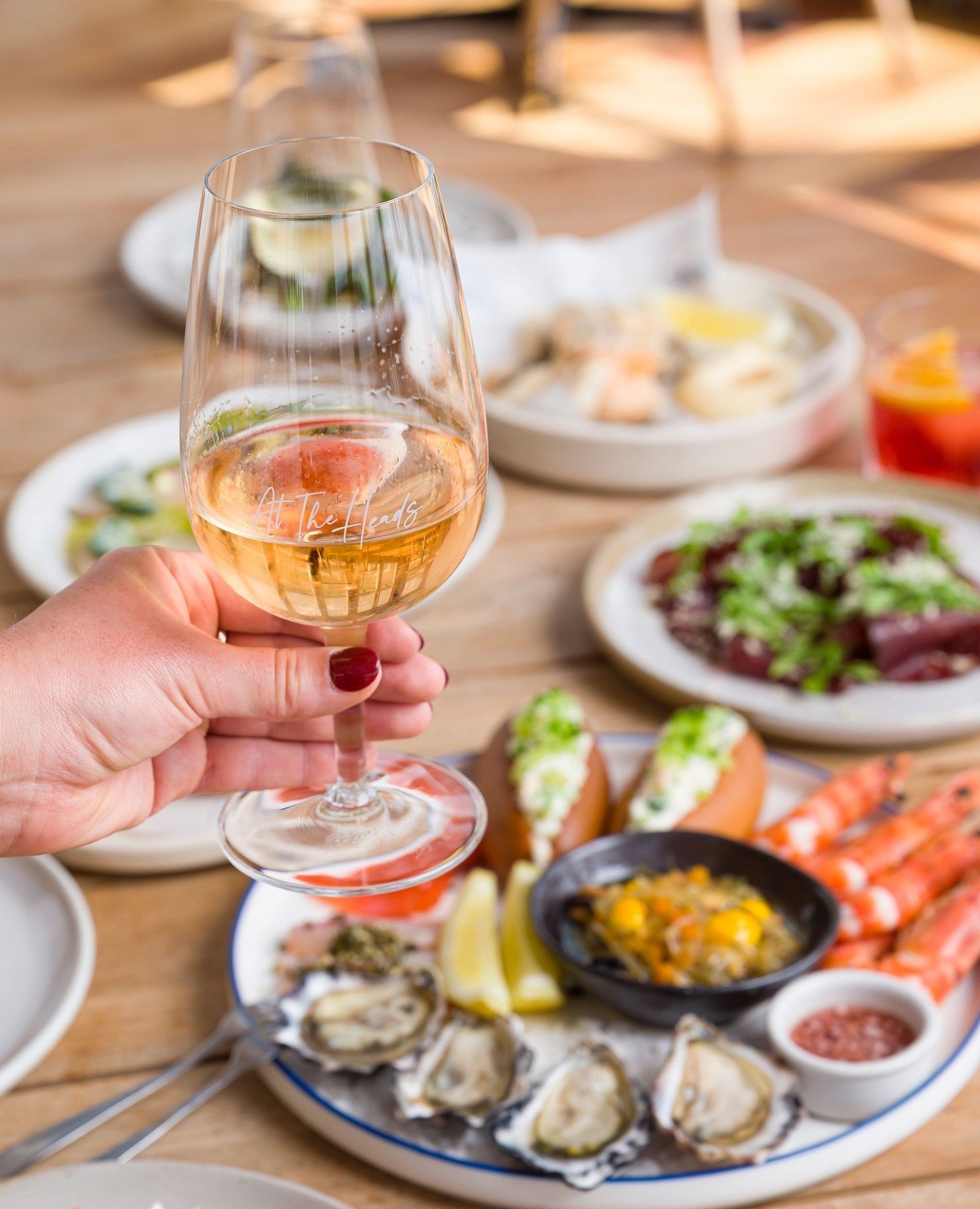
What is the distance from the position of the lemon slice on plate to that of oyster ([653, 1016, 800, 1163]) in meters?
1.35

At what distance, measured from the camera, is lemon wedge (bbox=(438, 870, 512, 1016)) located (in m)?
1.04

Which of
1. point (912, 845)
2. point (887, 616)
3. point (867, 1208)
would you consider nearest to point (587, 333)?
point (887, 616)

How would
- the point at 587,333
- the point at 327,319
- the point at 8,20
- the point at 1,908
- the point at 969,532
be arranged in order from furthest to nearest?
the point at 8,20 → the point at 587,333 → the point at 969,532 → the point at 1,908 → the point at 327,319

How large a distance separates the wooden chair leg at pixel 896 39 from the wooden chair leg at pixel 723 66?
1.38 ft

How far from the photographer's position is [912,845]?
3.99 feet

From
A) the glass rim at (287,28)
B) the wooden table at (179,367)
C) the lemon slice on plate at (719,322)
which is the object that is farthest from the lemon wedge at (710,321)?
the glass rim at (287,28)

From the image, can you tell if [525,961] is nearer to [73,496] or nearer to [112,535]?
[112,535]

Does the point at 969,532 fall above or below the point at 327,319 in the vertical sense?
below

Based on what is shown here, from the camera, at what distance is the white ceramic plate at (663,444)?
6.14 ft

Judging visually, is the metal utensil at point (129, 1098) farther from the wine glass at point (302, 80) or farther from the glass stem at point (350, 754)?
the wine glass at point (302, 80)

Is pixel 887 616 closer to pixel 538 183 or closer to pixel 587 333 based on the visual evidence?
pixel 587 333

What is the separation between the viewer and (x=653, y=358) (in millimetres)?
2068

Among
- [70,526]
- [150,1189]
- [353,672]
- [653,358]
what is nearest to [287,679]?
[353,672]

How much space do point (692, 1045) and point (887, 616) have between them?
0.62 m
